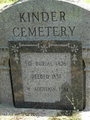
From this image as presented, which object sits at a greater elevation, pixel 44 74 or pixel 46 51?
pixel 46 51

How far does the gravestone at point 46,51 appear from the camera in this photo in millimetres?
4055

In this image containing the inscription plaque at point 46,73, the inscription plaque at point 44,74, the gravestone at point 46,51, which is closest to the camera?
the gravestone at point 46,51

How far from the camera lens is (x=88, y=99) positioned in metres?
4.49

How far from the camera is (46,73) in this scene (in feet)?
14.7

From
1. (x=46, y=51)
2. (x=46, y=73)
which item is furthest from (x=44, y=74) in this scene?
(x=46, y=51)

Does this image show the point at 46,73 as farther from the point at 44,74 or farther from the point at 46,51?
the point at 46,51

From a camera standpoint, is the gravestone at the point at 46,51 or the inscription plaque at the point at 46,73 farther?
the inscription plaque at the point at 46,73

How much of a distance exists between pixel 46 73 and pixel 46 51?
45 centimetres

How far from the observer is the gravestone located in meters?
4.05

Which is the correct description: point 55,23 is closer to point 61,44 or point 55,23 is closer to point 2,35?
point 61,44

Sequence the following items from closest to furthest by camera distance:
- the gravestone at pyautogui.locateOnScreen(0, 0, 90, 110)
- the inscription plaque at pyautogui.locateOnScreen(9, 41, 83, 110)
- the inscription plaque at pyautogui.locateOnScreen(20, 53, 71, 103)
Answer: the gravestone at pyautogui.locateOnScreen(0, 0, 90, 110) < the inscription plaque at pyautogui.locateOnScreen(9, 41, 83, 110) < the inscription plaque at pyautogui.locateOnScreen(20, 53, 71, 103)

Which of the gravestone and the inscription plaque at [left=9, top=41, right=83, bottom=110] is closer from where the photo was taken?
the gravestone

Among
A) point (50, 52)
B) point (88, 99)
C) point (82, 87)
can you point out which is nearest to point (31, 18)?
point (50, 52)

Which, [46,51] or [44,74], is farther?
[44,74]
